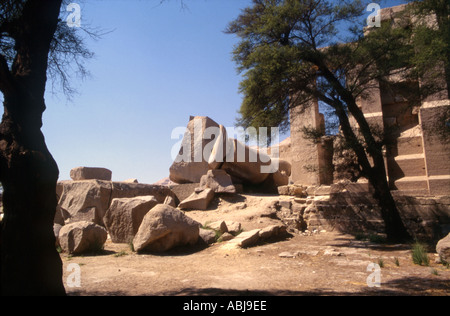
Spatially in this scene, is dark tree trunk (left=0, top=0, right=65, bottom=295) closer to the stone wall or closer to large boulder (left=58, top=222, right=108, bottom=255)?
large boulder (left=58, top=222, right=108, bottom=255)

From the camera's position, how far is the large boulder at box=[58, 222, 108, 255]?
646cm

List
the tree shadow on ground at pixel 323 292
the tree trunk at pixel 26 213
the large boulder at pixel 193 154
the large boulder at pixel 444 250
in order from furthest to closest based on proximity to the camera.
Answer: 1. the large boulder at pixel 193 154
2. the large boulder at pixel 444 250
3. the tree shadow on ground at pixel 323 292
4. the tree trunk at pixel 26 213

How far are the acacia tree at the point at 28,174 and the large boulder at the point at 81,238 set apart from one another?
349 centimetres

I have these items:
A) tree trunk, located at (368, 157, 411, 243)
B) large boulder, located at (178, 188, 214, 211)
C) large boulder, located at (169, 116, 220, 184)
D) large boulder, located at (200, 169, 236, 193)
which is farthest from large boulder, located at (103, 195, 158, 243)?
tree trunk, located at (368, 157, 411, 243)

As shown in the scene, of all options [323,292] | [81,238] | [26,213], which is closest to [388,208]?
A: [323,292]

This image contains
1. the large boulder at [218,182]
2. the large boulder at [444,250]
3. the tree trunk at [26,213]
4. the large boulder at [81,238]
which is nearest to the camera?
the tree trunk at [26,213]

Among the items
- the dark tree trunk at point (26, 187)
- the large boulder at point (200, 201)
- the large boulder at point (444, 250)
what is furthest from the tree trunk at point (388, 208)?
the dark tree trunk at point (26, 187)

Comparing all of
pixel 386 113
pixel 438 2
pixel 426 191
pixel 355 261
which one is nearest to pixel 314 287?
pixel 355 261

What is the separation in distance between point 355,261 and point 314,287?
2.06 metres

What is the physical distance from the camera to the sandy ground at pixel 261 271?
13.3 ft

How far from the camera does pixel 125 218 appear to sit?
→ 7.69 m

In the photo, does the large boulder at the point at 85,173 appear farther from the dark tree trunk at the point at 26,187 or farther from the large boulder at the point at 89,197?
the dark tree trunk at the point at 26,187

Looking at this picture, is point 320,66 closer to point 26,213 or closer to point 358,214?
point 358,214

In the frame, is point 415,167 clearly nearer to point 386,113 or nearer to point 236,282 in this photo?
point 386,113
